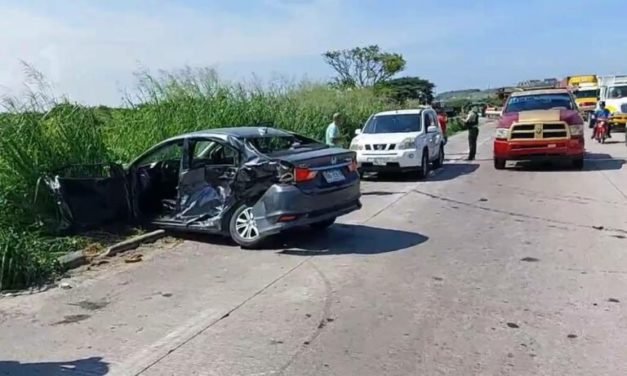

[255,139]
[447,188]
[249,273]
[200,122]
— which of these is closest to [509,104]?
[447,188]

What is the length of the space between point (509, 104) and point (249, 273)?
44.9 ft

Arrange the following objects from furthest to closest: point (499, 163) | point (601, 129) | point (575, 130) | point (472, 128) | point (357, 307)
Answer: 1. point (601, 129)
2. point (472, 128)
3. point (499, 163)
4. point (575, 130)
5. point (357, 307)

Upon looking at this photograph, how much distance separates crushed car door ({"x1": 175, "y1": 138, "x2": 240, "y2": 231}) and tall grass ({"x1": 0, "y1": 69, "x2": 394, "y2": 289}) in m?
1.58

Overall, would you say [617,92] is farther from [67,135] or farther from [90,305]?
[90,305]

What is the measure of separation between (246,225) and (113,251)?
176 cm

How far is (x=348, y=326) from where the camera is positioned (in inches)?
209

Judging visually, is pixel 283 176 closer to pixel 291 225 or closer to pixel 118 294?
pixel 291 225

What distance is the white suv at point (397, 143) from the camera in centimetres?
1609

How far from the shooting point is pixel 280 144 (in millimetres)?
9070

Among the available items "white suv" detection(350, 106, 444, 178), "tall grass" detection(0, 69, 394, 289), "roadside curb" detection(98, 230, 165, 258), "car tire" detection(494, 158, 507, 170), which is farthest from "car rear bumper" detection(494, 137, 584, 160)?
"roadside curb" detection(98, 230, 165, 258)

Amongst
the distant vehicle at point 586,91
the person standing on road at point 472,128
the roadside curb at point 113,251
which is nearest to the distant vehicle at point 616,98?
the distant vehicle at point 586,91

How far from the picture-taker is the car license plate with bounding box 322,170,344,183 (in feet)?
27.4

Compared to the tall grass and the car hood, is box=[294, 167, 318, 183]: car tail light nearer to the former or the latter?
the tall grass

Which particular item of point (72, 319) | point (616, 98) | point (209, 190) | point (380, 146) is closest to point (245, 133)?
point (209, 190)
